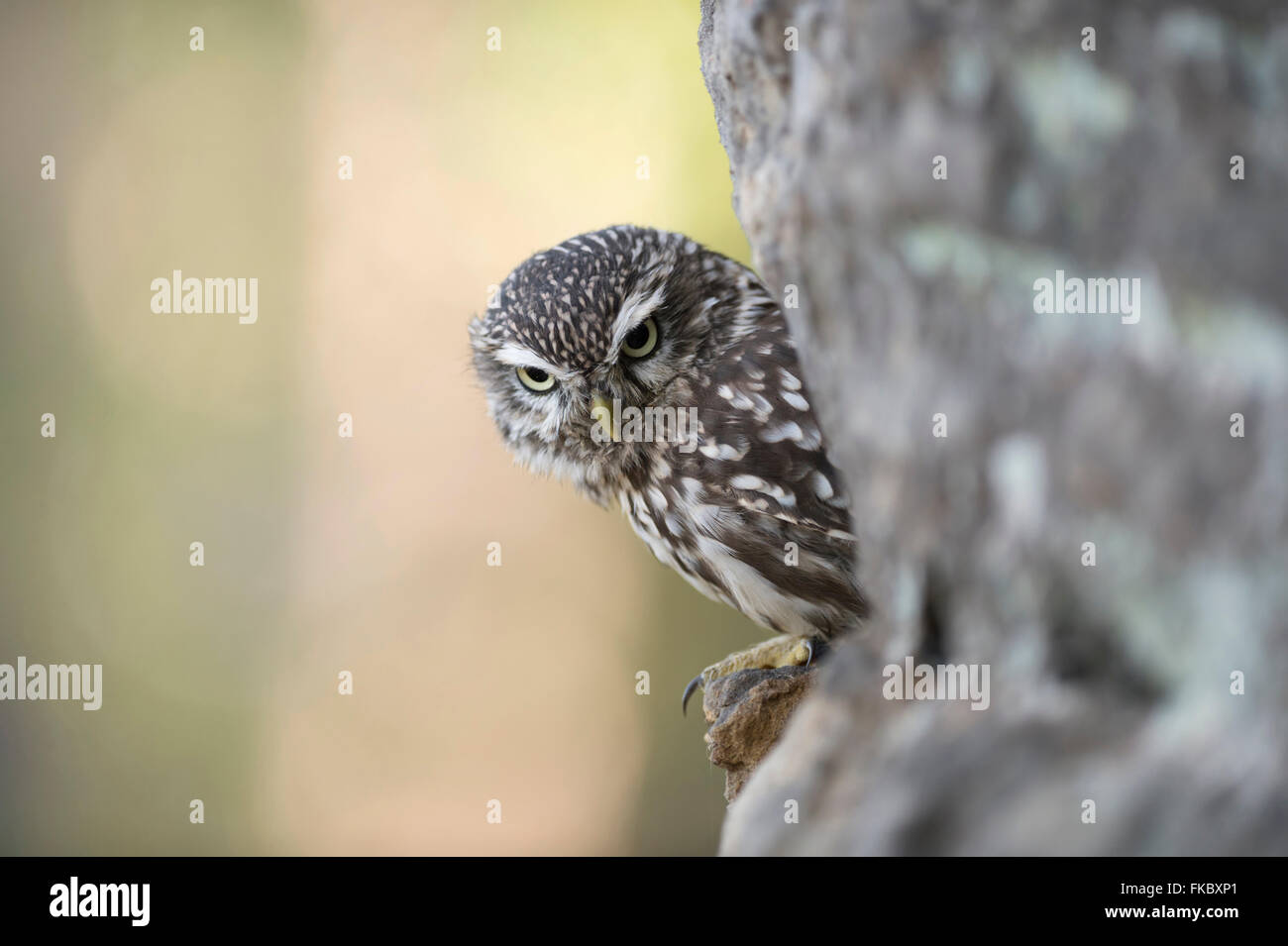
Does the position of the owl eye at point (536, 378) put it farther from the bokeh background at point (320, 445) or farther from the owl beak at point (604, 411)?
the bokeh background at point (320, 445)

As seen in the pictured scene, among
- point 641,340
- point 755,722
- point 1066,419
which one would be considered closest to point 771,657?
point 755,722

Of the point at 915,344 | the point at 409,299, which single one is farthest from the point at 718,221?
the point at 915,344

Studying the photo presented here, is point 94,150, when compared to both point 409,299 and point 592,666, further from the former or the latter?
point 592,666

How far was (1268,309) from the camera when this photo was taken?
80 cm

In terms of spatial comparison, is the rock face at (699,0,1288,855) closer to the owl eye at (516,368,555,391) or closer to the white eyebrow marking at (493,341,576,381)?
the white eyebrow marking at (493,341,576,381)

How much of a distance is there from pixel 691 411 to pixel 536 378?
417 millimetres

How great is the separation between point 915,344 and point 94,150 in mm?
4766

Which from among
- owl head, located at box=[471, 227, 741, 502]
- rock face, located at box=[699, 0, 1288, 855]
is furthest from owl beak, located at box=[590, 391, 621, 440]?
rock face, located at box=[699, 0, 1288, 855]

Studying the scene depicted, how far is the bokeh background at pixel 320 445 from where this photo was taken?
4.54m

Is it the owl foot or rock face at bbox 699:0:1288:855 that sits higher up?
rock face at bbox 699:0:1288:855

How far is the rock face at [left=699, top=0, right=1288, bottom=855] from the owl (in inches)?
39.4

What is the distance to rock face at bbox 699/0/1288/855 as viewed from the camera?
0.80 m

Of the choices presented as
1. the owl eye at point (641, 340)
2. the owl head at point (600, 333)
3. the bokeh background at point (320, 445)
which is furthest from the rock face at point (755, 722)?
the bokeh background at point (320, 445)

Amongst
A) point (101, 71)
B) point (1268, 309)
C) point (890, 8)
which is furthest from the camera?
point (101, 71)
